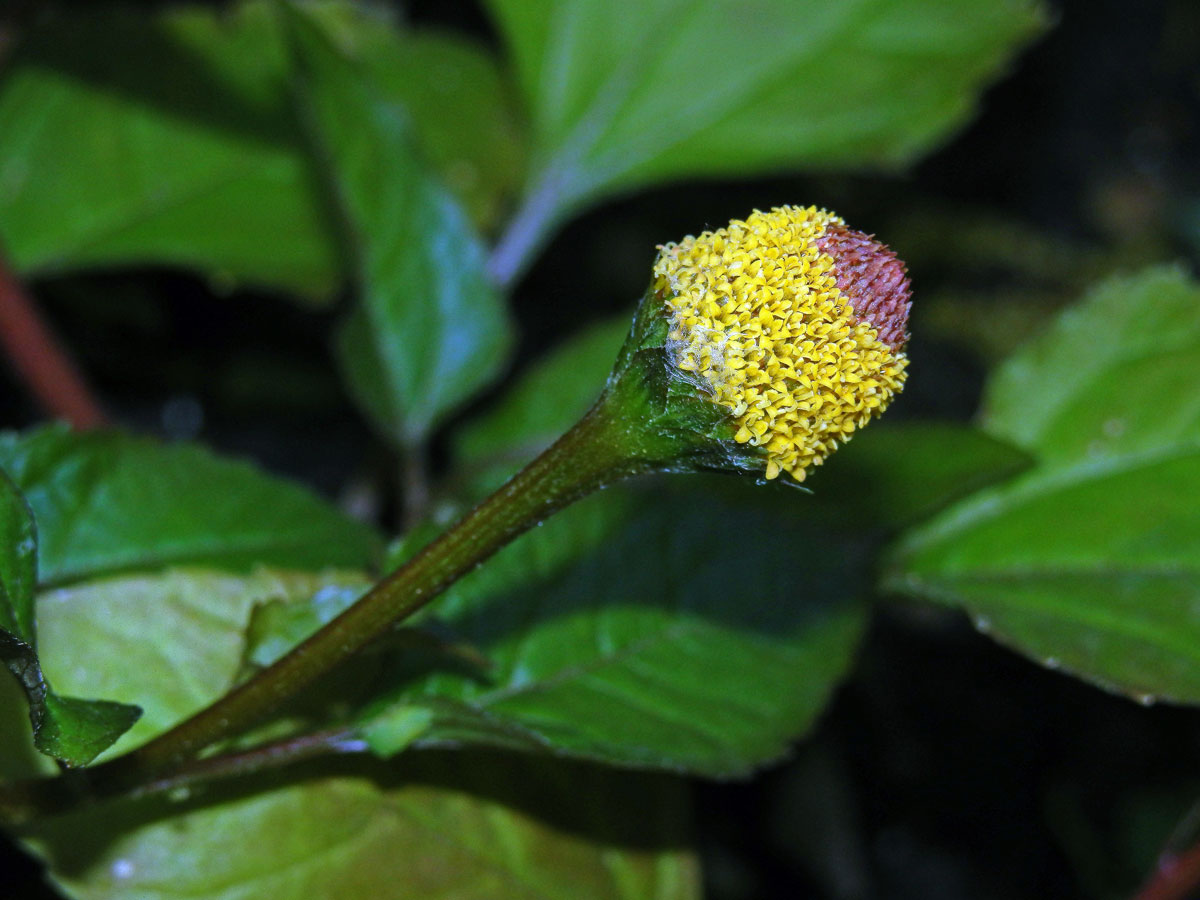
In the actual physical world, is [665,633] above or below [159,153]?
below

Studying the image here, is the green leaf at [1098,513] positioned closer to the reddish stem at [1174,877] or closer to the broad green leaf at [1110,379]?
the broad green leaf at [1110,379]

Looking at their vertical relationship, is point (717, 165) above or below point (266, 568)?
below

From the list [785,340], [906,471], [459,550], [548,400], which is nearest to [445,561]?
[459,550]

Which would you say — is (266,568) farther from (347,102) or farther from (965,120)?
(965,120)

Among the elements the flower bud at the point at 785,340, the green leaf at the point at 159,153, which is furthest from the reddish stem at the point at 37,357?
the flower bud at the point at 785,340

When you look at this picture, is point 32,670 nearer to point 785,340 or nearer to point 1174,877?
point 785,340

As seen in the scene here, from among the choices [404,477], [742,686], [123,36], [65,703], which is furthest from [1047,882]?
[123,36]
